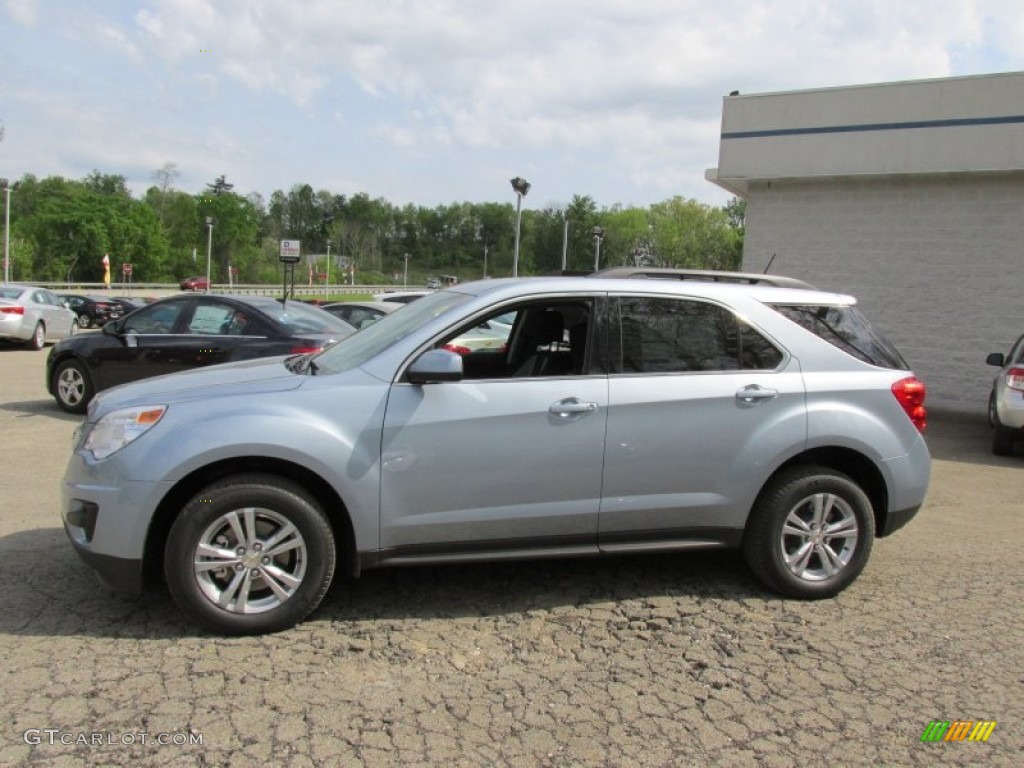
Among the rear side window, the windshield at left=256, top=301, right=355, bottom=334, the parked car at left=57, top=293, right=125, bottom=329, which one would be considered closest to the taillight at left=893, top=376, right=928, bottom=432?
the rear side window

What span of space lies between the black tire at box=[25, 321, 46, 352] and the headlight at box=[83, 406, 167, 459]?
17569mm

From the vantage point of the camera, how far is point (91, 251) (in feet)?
276

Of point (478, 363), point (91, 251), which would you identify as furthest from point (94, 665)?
point (91, 251)

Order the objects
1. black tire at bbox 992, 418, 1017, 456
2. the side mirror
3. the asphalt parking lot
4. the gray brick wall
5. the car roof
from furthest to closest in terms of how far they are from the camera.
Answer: the gray brick wall
black tire at bbox 992, 418, 1017, 456
the car roof
the side mirror
the asphalt parking lot

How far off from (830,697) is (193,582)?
2807mm

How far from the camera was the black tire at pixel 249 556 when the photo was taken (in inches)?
142

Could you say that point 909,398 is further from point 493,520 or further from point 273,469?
point 273,469

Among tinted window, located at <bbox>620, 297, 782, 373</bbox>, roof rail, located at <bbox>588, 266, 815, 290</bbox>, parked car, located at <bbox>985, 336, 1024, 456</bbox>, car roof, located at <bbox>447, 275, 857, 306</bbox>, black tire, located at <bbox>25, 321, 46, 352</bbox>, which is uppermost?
roof rail, located at <bbox>588, 266, 815, 290</bbox>

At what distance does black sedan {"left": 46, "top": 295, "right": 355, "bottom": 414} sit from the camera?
351 inches

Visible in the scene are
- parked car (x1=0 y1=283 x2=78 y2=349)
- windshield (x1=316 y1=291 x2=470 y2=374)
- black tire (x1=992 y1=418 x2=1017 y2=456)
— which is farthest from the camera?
parked car (x1=0 y1=283 x2=78 y2=349)

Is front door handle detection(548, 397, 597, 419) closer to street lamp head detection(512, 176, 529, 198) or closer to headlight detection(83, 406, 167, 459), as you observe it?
headlight detection(83, 406, 167, 459)

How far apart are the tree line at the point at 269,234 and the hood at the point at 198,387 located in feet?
155

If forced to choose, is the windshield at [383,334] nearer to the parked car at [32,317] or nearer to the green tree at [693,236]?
the parked car at [32,317]

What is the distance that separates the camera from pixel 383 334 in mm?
4438
